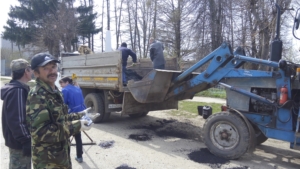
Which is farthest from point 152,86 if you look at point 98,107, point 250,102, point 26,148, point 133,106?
point 26,148

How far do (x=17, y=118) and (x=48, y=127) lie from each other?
65cm

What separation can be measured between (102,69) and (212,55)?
332 cm

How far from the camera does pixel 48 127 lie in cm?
206

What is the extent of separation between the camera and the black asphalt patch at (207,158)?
4422 millimetres

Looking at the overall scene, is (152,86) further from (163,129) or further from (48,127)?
(48,127)

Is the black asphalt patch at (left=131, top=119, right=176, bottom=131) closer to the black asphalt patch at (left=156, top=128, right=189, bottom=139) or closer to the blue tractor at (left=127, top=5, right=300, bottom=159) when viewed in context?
the black asphalt patch at (left=156, top=128, right=189, bottom=139)

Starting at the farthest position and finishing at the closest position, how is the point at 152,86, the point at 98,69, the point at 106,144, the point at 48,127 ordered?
1. the point at 98,69
2. the point at 152,86
3. the point at 106,144
4. the point at 48,127

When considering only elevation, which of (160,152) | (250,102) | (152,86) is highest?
(152,86)

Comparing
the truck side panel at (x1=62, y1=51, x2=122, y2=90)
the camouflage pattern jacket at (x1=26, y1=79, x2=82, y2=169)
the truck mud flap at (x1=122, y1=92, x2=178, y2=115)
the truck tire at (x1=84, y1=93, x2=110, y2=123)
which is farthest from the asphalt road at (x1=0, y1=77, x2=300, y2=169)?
the camouflage pattern jacket at (x1=26, y1=79, x2=82, y2=169)

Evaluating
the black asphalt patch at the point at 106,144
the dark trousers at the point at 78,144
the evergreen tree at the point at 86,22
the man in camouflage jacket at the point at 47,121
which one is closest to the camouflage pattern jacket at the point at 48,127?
the man in camouflage jacket at the point at 47,121

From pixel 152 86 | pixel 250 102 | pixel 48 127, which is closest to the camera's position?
pixel 48 127

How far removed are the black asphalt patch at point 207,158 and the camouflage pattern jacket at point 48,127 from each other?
285 centimetres

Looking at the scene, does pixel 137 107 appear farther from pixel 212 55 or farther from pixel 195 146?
pixel 212 55

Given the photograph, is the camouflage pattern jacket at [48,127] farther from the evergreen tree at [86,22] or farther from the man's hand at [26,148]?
the evergreen tree at [86,22]
